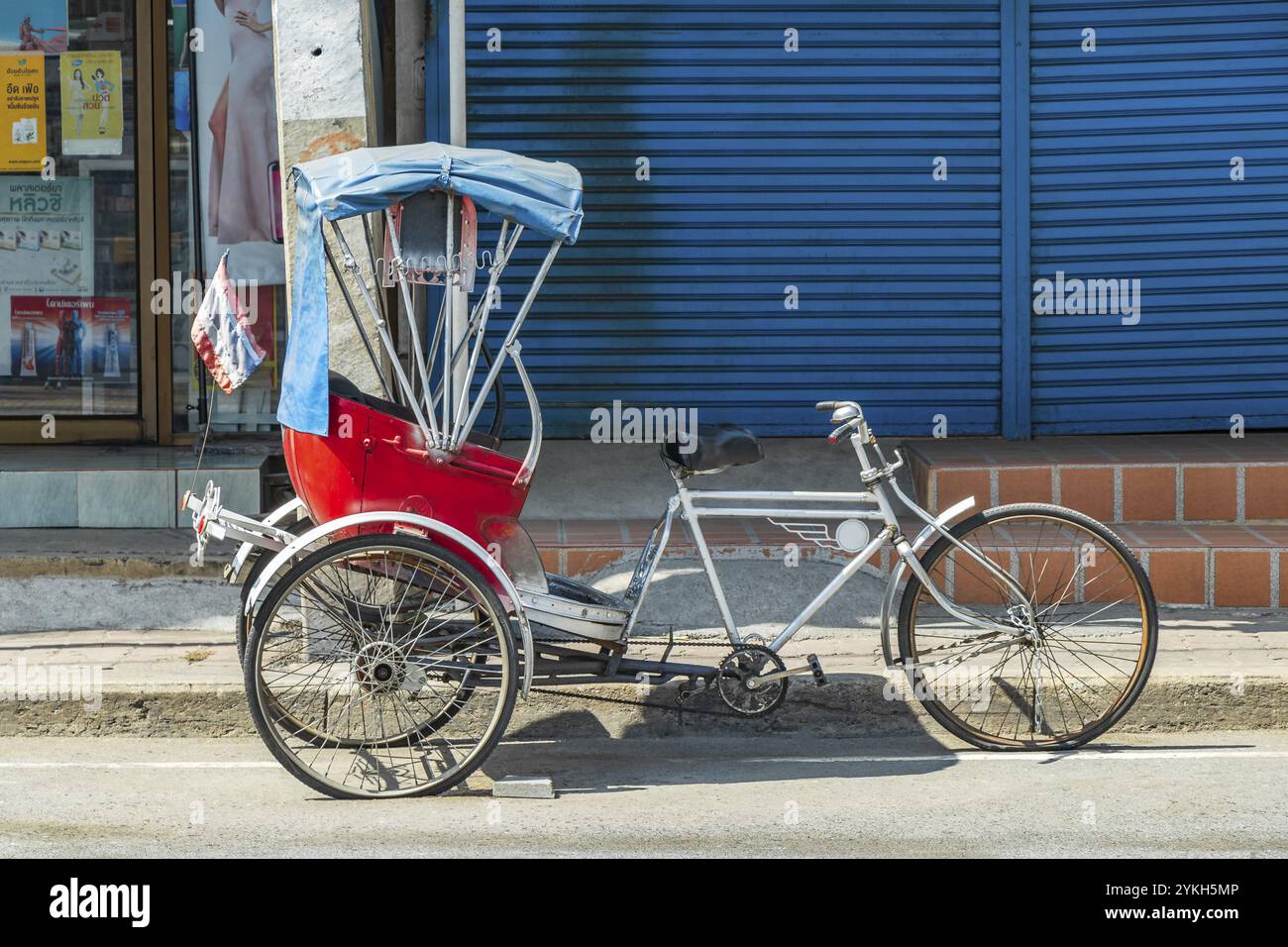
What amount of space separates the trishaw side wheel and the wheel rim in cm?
160

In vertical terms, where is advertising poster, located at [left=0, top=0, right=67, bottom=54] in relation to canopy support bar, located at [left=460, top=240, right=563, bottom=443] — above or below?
above

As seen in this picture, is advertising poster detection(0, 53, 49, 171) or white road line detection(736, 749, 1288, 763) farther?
advertising poster detection(0, 53, 49, 171)

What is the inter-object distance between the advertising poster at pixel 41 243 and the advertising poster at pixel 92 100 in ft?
0.81

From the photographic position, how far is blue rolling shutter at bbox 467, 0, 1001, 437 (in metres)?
8.87

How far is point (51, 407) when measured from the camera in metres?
9.44

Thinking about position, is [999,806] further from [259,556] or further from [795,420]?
[795,420]

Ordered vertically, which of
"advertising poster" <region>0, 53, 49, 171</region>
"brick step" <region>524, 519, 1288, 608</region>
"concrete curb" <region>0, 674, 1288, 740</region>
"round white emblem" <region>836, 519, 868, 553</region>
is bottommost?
"concrete curb" <region>0, 674, 1288, 740</region>

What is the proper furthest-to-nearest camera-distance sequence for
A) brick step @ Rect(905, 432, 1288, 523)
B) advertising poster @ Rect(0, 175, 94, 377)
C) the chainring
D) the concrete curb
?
advertising poster @ Rect(0, 175, 94, 377)
brick step @ Rect(905, 432, 1288, 523)
the concrete curb
the chainring

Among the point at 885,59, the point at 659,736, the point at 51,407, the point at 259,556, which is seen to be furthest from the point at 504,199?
the point at 51,407

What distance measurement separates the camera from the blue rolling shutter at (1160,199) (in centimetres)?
895

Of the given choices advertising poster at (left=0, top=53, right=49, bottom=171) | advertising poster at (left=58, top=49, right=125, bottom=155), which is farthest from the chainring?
advertising poster at (left=0, top=53, right=49, bottom=171)

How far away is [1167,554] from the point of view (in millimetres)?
7285

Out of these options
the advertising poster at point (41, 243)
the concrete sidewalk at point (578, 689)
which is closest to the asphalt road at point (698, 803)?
the concrete sidewalk at point (578, 689)

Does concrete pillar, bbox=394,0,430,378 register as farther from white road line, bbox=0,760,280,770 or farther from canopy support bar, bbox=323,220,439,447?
white road line, bbox=0,760,280,770
